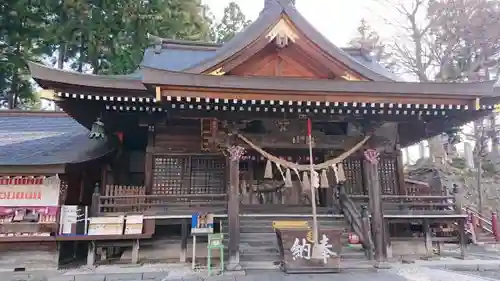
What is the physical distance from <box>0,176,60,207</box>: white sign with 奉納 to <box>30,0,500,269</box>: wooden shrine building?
3.82ft

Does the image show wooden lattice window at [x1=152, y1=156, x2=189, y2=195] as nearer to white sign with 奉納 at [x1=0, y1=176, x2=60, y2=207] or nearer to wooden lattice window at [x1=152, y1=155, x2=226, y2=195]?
wooden lattice window at [x1=152, y1=155, x2=226, y2=195]

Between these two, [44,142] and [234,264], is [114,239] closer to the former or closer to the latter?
[234,264]

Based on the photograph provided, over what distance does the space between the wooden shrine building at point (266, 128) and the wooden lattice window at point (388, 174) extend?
1.2 inches

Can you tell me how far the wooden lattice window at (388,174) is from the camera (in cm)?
991

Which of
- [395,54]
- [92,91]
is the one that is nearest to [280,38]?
[92,91]

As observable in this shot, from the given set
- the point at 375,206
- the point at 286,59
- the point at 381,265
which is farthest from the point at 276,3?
the point at 381,265

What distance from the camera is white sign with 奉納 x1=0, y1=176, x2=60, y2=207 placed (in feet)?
25.5

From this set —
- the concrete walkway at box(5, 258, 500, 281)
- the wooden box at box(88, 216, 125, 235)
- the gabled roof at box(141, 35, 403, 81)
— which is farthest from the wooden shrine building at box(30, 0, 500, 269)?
the concrete walkway at box(5, 258, 500, 281)

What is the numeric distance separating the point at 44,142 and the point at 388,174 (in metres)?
9.96

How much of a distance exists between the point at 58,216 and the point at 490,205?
20066 mm

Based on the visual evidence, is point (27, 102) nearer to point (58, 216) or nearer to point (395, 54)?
point (58, 216)

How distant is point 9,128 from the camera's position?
10938 millimetres

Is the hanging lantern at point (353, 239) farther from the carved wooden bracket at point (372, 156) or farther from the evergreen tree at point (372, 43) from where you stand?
the evergreen tree at point (372, 43)

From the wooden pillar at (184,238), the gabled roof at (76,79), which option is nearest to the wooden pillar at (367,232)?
the wooden pillar at (184,238)
